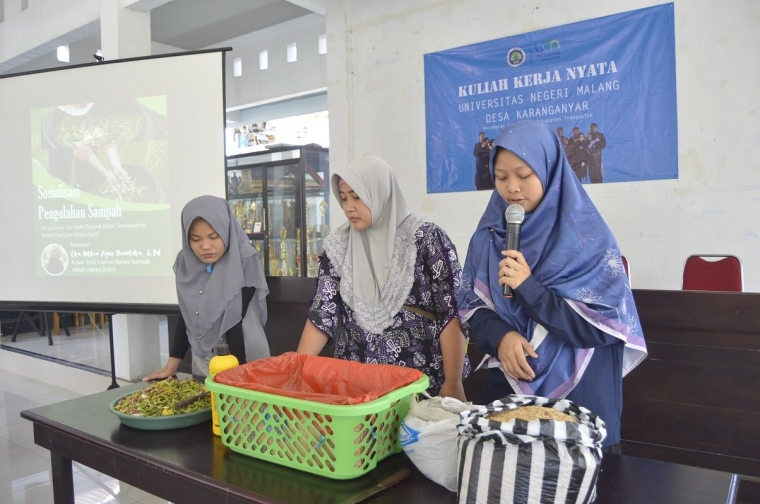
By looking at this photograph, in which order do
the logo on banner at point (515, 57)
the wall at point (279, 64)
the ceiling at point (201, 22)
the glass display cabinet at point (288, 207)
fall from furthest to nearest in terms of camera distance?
1. the wall at point (279, 64)
2. the glass display cabinet at point (288, 207)
3. the ceiling at point (201, 22)
4. the logo on banner at point (515, 57)

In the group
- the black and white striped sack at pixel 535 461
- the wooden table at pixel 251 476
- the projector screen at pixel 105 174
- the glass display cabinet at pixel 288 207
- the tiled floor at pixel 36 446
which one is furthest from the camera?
the glass display cabinet at pixel 288 207

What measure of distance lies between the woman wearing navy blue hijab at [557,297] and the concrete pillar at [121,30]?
11.5 ft

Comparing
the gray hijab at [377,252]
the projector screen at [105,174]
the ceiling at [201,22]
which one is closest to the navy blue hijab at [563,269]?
the gray hijab at [377,252]

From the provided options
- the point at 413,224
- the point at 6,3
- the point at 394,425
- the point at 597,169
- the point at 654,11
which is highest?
the point at 6,3

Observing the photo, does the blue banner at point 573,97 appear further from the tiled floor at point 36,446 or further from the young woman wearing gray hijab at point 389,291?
the tiled floor at point 36,446

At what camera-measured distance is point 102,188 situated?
370 cm

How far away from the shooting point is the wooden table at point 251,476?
933mm

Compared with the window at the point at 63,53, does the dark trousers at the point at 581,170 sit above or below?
below

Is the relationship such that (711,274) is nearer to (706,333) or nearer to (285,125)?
(706,333)

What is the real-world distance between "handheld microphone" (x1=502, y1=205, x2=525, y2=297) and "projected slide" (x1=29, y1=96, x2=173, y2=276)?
2801mm

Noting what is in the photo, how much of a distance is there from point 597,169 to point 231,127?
5004mm

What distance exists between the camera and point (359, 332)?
5.40 feet

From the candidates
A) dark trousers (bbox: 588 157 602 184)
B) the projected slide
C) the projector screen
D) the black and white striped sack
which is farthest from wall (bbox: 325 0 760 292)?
the black and white striped sack

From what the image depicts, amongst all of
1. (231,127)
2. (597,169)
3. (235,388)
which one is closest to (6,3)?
(231,127)
